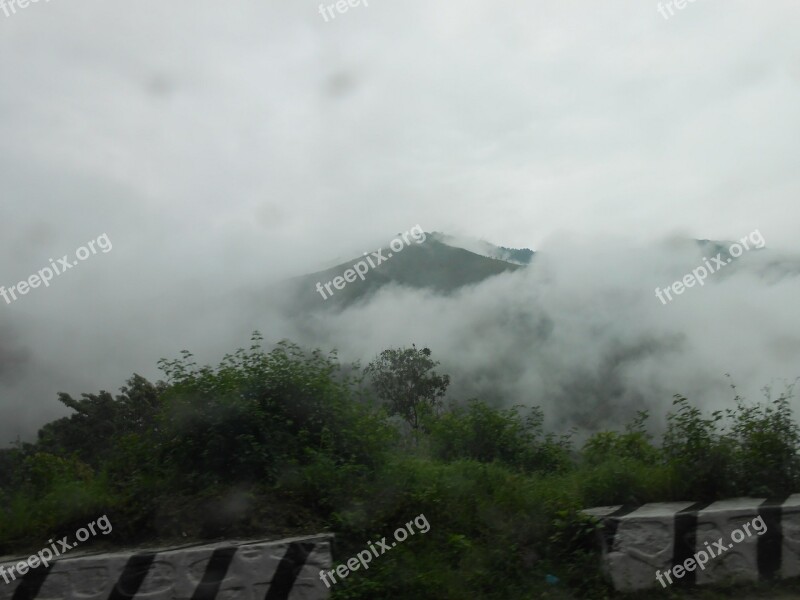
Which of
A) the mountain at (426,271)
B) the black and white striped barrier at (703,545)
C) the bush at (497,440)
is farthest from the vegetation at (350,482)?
the mountain at (426,271)

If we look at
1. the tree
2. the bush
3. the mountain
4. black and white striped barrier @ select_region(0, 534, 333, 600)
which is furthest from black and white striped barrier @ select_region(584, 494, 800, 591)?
the mountain

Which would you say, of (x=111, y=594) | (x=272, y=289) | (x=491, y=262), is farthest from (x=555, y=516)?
(x=491, y=262)

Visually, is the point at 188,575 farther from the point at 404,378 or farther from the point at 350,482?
the point at 404,378

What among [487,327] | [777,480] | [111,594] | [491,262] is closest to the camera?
[111,594]

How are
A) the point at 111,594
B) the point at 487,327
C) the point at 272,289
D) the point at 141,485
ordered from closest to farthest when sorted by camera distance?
the point at 111,594 → the point at 141,485 → the point at 272,289 → the point at 487,327

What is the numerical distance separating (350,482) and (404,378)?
7685 mm

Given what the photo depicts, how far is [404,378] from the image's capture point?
46.8ft

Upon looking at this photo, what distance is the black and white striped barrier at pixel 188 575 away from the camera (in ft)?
16.9

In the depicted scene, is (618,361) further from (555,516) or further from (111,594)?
(111,594)

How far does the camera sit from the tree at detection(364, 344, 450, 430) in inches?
550

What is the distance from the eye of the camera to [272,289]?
23094 mm

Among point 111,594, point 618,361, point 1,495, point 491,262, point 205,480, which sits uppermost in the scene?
point 491,262

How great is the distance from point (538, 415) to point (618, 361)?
14552mm

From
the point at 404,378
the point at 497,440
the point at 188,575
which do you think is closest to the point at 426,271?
the point at 404,378
